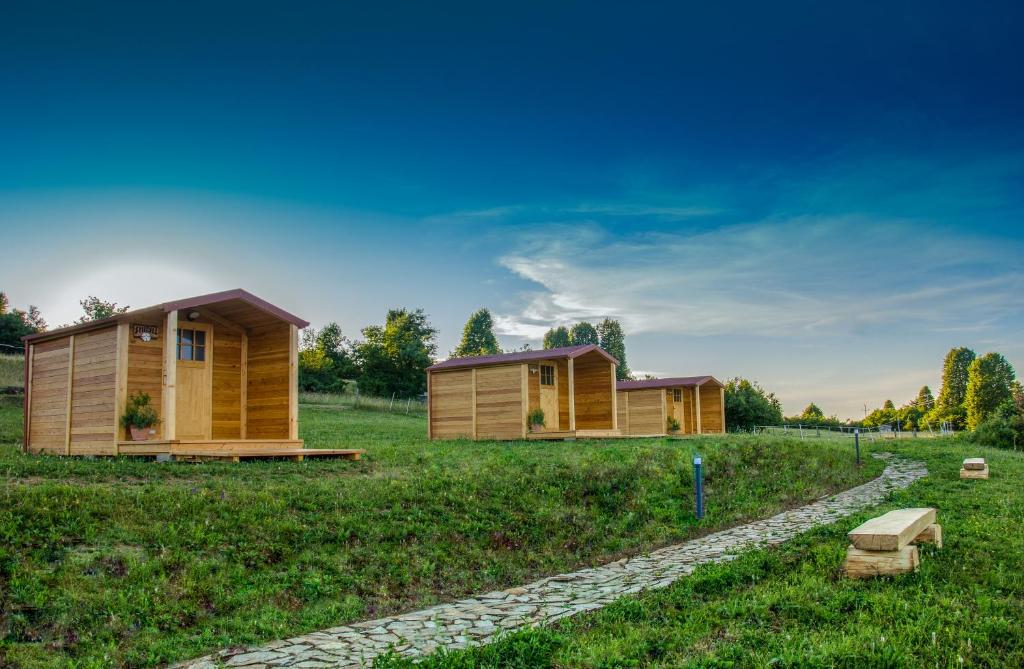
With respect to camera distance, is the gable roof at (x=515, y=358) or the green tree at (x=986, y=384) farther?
the green tree at (x=986, y=384)

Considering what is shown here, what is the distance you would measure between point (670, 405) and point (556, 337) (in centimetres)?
3533

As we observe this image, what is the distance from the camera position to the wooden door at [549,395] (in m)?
25.9

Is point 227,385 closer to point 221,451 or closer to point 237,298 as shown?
point 237,298

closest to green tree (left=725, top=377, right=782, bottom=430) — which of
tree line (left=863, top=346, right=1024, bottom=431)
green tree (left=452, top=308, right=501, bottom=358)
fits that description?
tree line (left=863, top=346, right=1024, bottom=431)

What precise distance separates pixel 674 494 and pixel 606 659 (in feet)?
27.8

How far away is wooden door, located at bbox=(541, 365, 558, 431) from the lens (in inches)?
1021

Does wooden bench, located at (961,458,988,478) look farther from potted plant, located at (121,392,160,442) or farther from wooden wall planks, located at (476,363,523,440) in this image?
potted plant, located at (121,392,160,442)

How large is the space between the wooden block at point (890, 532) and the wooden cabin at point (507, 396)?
16.7m

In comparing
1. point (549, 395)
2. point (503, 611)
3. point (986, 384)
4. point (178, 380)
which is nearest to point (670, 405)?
point (549, 395)

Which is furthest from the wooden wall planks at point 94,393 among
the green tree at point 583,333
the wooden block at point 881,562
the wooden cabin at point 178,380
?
the green tree at point 583,333

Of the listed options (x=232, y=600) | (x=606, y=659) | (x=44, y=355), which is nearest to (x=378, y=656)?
(x=606, y=659)

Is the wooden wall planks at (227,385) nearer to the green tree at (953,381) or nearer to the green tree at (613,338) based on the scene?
the green tree at (613,338)

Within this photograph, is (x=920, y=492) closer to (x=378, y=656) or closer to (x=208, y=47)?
(x=378, y=656)

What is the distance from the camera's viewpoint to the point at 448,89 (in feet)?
55.7
